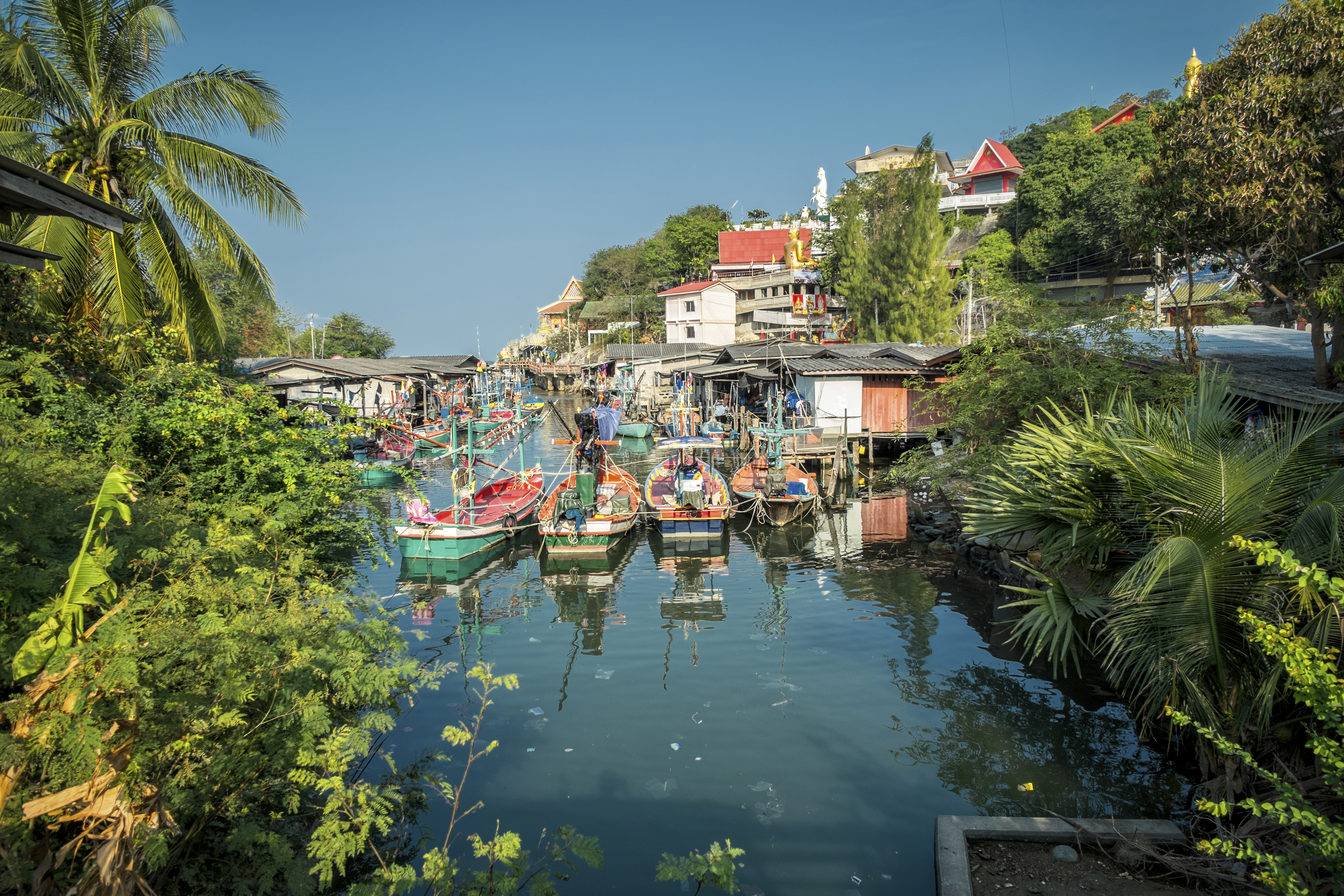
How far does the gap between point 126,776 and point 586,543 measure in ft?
46.9

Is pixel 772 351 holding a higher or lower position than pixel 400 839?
higher

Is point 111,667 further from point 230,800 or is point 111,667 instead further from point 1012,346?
point 1012,346

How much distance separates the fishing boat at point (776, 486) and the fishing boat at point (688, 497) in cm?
87

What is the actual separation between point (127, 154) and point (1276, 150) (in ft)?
61.1

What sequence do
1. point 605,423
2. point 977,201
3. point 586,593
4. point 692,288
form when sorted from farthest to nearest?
point 977,201, point 692,288, point 605,423, point 586,593

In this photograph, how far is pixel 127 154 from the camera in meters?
11.8

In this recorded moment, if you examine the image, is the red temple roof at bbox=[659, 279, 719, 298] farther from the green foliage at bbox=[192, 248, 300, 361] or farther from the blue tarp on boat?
the blue tarp on boat

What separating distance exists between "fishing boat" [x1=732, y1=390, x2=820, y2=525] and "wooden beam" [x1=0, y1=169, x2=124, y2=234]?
692 inches

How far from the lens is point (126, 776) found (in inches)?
162

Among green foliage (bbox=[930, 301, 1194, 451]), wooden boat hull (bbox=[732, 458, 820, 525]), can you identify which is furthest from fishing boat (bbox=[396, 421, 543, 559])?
green foliage (bbox=[930, 301, 1194, 451])

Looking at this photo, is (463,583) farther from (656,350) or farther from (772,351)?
(656,350)

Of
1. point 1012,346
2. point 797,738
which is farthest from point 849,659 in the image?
point 1012,346

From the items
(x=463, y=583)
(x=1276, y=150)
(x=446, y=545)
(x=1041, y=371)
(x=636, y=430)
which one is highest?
(x=1276, y=150)

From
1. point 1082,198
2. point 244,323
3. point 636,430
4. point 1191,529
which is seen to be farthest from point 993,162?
point 1191,529
